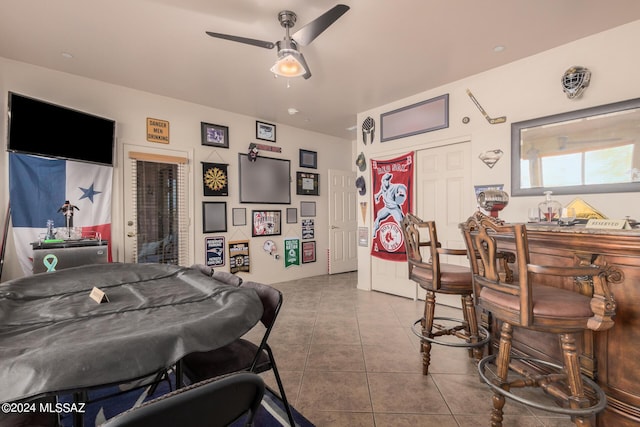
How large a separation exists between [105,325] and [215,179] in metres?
3.82

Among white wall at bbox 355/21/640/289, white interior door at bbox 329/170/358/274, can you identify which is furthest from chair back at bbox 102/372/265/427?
white interior door at bbox 329/170/358/274

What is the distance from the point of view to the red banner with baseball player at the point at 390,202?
4.33 m

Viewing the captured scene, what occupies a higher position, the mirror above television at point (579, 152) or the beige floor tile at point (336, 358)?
the mirror above television at point (579, 152)

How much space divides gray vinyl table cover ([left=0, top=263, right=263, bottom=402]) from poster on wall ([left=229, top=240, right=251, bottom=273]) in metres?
3.06

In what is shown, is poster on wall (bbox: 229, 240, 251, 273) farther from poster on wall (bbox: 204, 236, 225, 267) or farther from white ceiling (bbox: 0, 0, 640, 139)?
white ceiling (bbox: 0, 0, 640, 139)

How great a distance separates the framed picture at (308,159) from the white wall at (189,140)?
0.32 ft

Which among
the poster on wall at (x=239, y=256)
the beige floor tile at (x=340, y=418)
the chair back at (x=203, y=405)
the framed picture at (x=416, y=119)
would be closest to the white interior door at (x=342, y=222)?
the framed picture at (x=416, y=119)

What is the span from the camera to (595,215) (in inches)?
104

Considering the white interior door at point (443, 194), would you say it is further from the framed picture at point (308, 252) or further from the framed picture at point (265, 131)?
the framed picture at point (265, 131)

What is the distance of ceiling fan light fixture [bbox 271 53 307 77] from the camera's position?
2.44 metres

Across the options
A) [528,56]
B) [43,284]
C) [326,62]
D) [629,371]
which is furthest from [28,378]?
[528,56]

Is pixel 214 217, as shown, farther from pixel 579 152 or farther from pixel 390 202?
pixel 579 152

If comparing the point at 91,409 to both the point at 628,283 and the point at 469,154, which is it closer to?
the point at 628,283

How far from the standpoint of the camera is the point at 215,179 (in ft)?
15.3
